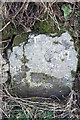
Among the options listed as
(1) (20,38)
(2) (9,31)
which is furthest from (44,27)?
(2) (9,31)

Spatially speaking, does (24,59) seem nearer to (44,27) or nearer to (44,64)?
(44,64)

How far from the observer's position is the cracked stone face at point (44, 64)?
80.1 inches

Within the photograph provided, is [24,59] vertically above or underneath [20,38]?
underneath

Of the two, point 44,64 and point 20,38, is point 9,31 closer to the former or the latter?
point 20,38

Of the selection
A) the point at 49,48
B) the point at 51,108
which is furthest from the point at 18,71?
the point at 51,108

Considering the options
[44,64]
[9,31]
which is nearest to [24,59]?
[44,64]

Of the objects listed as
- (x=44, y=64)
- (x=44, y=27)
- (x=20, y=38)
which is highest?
(x=44, y=27)

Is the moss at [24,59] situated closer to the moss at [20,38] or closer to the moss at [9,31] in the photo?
the moss at [20,38]

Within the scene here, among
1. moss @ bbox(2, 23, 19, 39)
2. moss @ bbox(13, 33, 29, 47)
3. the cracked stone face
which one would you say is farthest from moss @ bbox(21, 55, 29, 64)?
moss @ bbox(2, 23, 19, 39)

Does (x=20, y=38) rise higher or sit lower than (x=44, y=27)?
lower

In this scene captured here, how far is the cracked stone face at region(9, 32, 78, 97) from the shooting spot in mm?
2035

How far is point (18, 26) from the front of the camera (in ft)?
6.66

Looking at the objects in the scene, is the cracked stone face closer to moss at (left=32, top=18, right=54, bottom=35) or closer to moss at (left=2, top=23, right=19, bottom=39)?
moss at (left=32, top=18, right=54, bottom=35)

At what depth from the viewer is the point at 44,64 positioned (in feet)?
6.76
